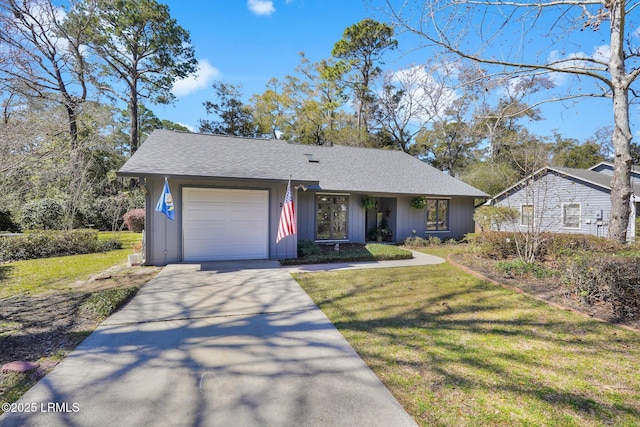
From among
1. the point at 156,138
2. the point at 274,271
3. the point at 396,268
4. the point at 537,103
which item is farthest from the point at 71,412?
the point at 537,103

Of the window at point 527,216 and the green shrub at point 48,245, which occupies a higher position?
the window at point 527,216

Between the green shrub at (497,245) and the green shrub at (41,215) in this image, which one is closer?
the green shrub at (497,245)

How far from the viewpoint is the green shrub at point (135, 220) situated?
1536 cm

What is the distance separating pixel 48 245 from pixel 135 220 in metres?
6.29

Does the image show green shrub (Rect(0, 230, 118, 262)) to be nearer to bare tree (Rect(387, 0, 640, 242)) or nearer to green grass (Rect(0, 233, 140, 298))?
green grass (Rect(0, 233, 140, 298))

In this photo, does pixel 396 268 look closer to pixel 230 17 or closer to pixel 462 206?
pixel 462 206

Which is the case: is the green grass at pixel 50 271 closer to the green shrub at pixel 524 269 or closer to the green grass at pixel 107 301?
the green grass at pixel 107 301

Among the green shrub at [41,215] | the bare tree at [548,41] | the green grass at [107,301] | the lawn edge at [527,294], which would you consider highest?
the bare tree at [548,41]

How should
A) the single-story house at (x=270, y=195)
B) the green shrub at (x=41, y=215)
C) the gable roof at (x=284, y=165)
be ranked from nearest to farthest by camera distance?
the single-story house at (x=270, y=195) → the gable roof at (x=284, y=165) → the green shrub at (x=41, y=215)

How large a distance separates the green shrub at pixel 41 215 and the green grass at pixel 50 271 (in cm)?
708

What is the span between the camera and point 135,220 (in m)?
15.4

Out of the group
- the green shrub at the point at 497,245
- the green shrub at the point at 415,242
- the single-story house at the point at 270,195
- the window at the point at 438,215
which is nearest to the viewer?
the single-story house at the point at 270,195

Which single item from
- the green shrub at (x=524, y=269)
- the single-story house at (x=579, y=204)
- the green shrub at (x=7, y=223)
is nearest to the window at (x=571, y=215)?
the single-story house at (x=579, y=204)

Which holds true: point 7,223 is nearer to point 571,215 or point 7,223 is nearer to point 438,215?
point 438,215
